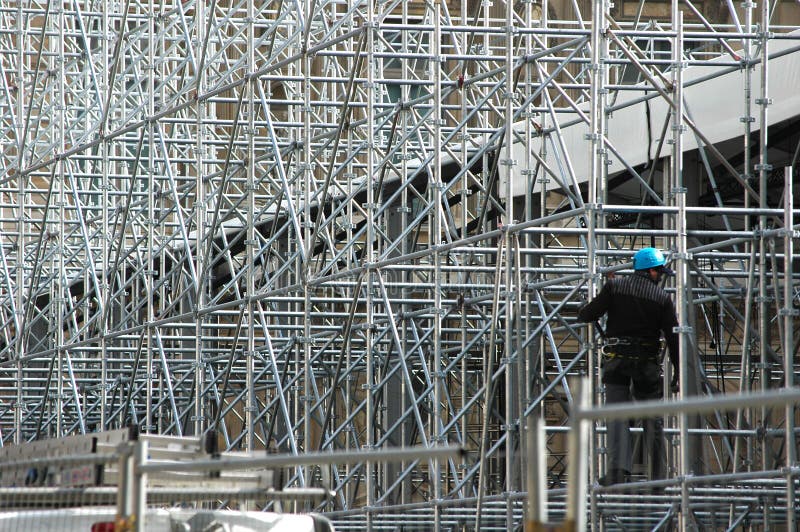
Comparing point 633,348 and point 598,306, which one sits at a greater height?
point 598,306

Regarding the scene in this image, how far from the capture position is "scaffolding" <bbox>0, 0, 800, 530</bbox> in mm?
15258

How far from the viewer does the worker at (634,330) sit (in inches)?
540

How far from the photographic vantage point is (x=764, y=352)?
14.1 meters

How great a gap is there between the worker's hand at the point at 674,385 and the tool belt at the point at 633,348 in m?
0.24

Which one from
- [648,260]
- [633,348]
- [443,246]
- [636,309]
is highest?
[443,246]

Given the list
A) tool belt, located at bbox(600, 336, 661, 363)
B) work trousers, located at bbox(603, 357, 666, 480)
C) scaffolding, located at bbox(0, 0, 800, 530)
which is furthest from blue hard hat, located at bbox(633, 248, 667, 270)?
work trousers, located at bbox(603, 357, 666, 480)

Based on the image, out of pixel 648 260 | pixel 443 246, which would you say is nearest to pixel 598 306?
pixel 648 260

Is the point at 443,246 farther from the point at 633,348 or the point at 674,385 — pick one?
the point at 674,385

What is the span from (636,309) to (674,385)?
73 cm

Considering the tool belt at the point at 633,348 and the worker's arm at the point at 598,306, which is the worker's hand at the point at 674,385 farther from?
the worker's arm at the point at 598,306

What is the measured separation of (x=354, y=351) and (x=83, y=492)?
44.4 feet

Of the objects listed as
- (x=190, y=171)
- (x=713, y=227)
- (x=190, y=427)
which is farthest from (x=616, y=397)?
(x=190, y=171)

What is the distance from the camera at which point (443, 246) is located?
1650 cm

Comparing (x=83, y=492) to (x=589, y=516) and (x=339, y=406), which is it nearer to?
(x=589, y=516)
